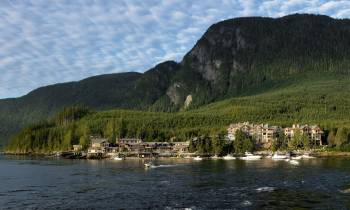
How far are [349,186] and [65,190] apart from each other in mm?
52256

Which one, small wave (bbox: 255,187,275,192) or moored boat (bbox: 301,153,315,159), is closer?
small wave (bbox: 255,187,275,192)

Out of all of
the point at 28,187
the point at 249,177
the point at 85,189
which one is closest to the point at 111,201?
the point at 85,189

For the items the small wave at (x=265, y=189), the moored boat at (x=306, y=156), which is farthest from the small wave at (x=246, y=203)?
the moored boat at (x=306, y=156)

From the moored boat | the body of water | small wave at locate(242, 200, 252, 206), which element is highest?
the moored boat

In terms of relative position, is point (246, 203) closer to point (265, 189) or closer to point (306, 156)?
point (265, 189)

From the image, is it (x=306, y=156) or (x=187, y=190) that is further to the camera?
(x=306, y=156)

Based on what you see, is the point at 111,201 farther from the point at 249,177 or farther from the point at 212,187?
the point at 249,177

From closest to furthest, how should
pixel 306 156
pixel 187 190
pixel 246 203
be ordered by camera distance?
1. pixel 246 203
2. pixel 187 190
3. pixel 306 156

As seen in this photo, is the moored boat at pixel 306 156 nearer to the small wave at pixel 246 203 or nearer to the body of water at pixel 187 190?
the body of water at pixel 187 190

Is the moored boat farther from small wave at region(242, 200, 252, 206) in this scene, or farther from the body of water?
small wave at region(242, 200, 252, 206)

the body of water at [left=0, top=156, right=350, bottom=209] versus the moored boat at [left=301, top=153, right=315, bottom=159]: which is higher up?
the moored boat at [left=301, top=153, right=315, bottom=159]

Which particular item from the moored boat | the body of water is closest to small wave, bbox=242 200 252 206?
the body of water

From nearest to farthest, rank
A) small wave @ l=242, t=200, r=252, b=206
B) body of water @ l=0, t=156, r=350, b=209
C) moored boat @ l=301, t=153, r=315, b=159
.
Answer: small wave @ l=242, t=200, r=252, b=206
body of water @ l=0, t=156, r=350, b=209
moored boat @ l=301, t=153, r=315, b=159

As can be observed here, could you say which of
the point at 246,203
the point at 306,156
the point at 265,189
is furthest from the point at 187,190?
the point at 306,156
